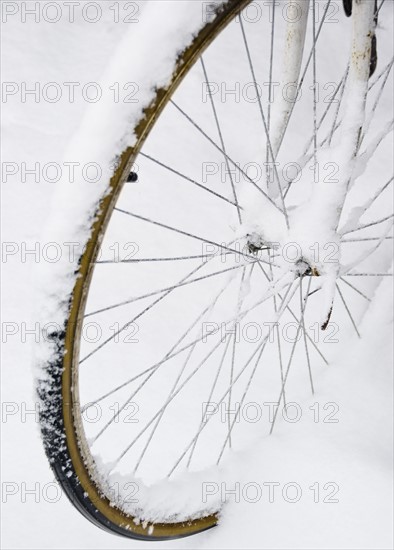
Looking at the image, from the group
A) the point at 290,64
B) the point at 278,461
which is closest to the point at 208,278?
the point at 278,461

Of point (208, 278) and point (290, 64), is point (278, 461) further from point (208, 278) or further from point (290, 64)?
point (290, 64)

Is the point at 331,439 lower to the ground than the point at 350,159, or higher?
lower

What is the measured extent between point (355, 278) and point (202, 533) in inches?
23.9

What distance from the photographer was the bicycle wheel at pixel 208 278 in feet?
2.58

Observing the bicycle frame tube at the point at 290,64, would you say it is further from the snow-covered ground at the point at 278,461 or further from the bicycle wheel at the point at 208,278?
the snow-covered ground at the point at 278,461

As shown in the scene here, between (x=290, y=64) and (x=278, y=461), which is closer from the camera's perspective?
(x=290, y=64)

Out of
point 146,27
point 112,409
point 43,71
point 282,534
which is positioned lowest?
point 282,534

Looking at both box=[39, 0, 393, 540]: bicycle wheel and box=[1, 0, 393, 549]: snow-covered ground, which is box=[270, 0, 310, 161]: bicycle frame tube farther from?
box=[1, 0, 393, 549]: snow-covered ground

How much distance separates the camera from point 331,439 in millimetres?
1051

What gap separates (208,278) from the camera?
136cm

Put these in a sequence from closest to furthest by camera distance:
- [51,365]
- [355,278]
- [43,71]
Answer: [51,365], [355,278], [43,71]

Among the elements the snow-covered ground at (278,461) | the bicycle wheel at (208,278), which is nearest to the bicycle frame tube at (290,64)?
the bicycle wheel at (208,278)

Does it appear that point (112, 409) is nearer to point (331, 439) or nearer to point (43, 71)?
point (331, 439)

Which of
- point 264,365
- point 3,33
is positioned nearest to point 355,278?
point 264,365
